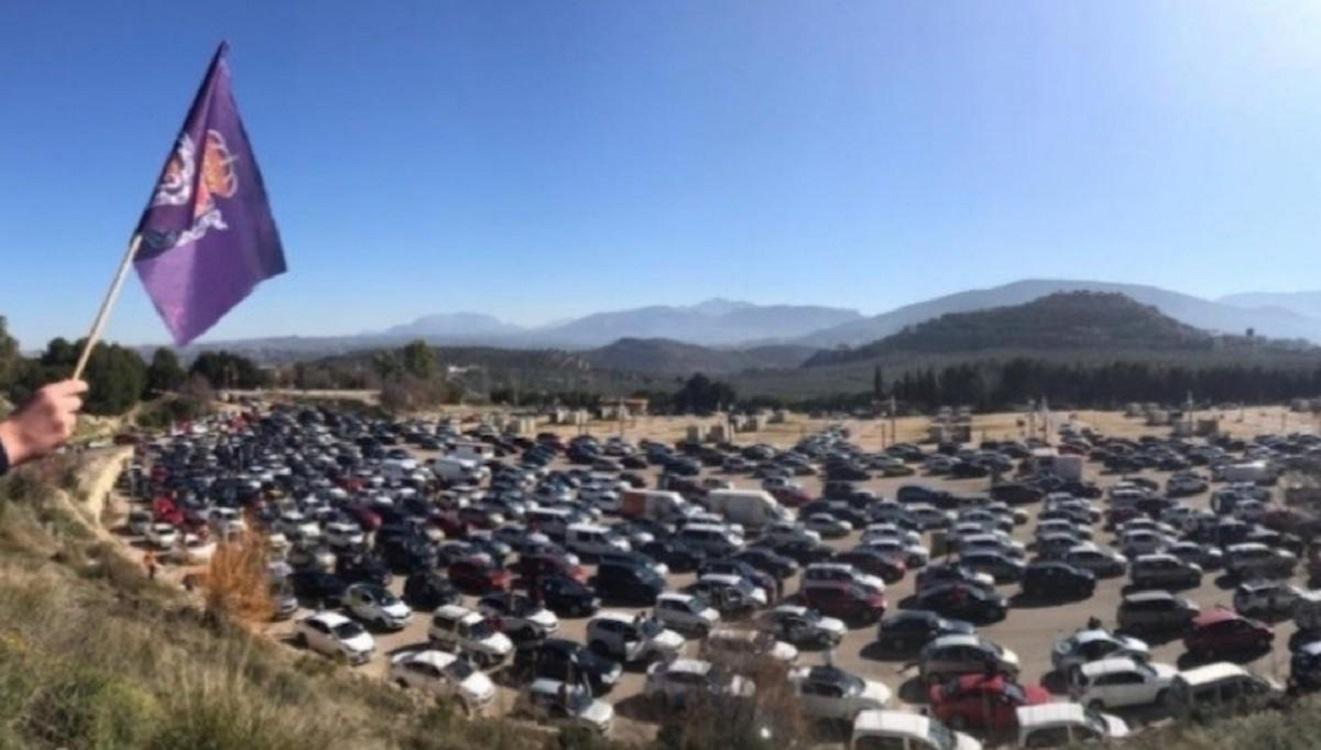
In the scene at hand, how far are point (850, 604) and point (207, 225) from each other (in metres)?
14.3

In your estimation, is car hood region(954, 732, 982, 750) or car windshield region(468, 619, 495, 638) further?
car windshield region(468, 619, 495, 638)

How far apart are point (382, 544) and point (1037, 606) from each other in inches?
513

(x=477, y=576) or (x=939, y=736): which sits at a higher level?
(x=939, y=736)

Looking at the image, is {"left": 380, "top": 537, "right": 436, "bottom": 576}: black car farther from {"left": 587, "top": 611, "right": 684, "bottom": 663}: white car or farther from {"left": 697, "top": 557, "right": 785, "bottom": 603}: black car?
{"left": 587, "top": 611, "right": 684, "bottom": 663}: white car

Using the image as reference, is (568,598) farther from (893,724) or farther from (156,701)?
(156,701)

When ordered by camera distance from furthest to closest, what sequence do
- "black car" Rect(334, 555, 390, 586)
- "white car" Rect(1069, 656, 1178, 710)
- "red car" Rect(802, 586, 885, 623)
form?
"black car" Rect(334, 555, 390, 586) < "red car" Rect(802, 586, 885, 623) < "white car" Rect(1069, 656, 1178, 710)

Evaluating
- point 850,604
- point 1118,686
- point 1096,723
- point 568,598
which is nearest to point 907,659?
point 850,604

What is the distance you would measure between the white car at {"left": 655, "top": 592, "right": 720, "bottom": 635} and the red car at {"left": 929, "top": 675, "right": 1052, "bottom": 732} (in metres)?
4.82

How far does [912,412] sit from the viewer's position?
2456 inches

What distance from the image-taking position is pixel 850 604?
17.3 m

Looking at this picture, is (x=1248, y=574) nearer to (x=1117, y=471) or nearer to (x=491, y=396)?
(x=1117, y=471)

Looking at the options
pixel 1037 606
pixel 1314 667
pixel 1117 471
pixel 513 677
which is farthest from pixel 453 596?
pixel 1117 471

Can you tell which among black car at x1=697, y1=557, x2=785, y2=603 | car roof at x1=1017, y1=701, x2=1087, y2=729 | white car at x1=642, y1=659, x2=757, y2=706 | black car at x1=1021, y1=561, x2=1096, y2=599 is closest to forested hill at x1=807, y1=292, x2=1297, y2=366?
black car at x1=1021, y1=561, x2=1096, y2=599

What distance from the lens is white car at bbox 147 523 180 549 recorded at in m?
22.4
